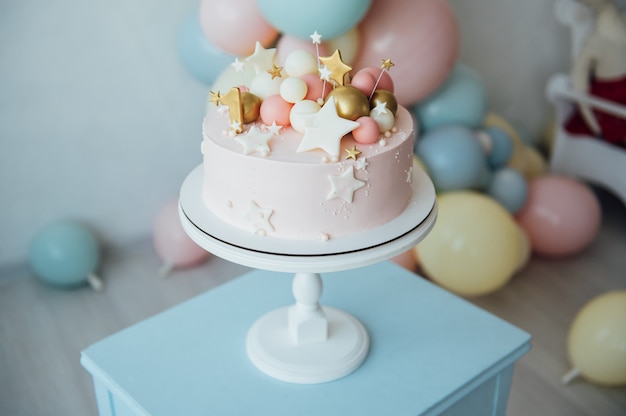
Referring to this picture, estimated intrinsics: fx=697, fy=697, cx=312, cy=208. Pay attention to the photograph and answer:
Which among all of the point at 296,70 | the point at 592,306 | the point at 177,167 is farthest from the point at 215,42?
the point at 592,306

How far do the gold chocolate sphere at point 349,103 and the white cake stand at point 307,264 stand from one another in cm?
18

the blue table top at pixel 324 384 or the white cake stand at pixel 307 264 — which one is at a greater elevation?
the white cake stand at pixel 307 264

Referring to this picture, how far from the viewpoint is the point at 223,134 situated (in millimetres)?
1101

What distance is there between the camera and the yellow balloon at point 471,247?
2025 millimetres

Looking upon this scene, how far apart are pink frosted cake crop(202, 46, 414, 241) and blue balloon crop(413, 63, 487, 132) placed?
1.22 meters

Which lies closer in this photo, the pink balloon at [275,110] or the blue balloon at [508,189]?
the pink balloon at [275,110]

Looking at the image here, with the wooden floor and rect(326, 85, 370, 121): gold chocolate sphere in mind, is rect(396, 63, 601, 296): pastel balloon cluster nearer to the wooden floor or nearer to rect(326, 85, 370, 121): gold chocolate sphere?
the wooden floor

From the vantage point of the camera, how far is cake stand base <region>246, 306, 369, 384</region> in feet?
3.90

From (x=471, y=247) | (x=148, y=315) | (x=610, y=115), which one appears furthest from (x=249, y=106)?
(x=610, y=115)

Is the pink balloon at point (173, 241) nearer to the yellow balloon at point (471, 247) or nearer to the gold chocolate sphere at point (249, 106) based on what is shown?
the yellow balloon at point (471, 247)

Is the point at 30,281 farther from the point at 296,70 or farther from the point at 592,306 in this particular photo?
the point at 592,306

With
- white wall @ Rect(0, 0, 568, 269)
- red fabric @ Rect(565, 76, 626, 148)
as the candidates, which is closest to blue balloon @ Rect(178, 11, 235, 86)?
white wall @ Rect(0, 0, 568, 269)

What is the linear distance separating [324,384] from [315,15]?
94 cm

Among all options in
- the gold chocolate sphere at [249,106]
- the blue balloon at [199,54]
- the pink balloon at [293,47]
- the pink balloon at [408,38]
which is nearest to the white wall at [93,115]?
the blue balloon at [199,54]
